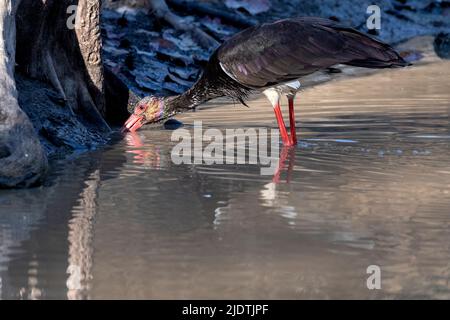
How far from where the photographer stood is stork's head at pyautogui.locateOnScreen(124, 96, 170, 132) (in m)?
8.71

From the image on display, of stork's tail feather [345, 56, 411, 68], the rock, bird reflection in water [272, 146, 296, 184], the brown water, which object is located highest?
the rock

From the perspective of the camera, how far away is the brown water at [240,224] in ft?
13.9

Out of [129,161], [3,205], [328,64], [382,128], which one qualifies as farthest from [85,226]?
[382,128]

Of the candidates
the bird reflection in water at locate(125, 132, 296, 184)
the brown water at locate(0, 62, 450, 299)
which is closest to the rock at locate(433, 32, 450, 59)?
the brown water at locate(0, 62, 450, 299)

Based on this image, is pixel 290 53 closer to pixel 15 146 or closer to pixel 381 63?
pixel 381 63

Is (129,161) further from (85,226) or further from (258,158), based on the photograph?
(85,226)

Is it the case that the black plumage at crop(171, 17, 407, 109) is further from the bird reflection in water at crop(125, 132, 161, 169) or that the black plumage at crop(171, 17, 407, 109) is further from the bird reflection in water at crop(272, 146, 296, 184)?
the bird reflection in water at crop(125, 132, 161, 169)

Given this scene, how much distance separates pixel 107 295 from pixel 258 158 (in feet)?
10.5

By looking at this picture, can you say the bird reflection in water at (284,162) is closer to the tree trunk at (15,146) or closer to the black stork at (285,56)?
the black stork at (285,56)

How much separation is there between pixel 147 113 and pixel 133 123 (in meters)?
0.16

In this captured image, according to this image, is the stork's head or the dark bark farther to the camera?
the stork's head

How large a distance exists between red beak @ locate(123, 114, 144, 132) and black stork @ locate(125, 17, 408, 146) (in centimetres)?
72

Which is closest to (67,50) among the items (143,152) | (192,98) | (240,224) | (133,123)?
(133,123)

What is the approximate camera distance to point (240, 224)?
520 centimetres
